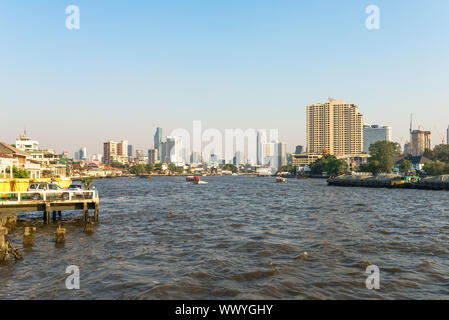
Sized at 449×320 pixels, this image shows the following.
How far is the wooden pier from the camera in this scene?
31578mm

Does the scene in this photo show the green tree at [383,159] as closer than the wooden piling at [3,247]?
No

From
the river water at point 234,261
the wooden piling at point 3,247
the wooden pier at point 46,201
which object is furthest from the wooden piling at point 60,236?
the wooden pier at point 46,201

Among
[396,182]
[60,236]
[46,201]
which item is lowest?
[396,182]

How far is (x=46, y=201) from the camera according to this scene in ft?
107

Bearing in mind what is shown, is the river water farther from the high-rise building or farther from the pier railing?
the high-rise building

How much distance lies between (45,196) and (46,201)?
1.67 ft

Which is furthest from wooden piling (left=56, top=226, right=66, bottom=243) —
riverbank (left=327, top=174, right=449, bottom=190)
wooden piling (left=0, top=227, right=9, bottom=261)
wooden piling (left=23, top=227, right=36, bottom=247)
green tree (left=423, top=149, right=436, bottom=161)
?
green tree (left=423, top=149, right=436, bottom=161)

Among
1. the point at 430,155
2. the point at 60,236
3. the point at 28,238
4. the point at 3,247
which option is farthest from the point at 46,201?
the point at 430,155

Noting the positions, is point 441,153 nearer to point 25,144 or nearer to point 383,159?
point 383,159

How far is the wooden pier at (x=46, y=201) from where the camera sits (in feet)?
104

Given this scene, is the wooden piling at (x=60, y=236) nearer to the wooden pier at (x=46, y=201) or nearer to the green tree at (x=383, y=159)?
the wooden pier at (x=46, y=201)

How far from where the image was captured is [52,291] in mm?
15688
